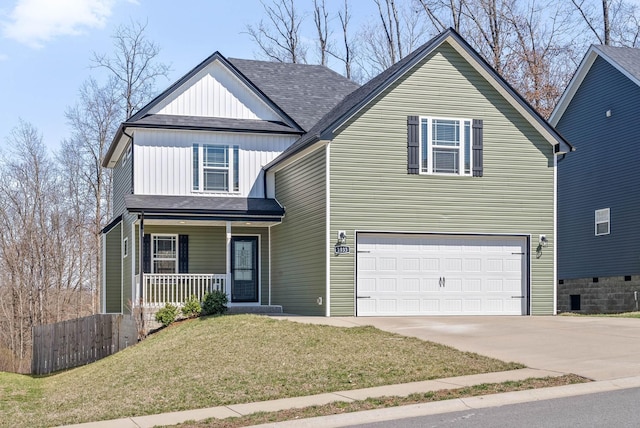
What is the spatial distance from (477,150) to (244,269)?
832 cm

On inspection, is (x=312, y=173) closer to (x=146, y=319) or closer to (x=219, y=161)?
(x=219, y=161)

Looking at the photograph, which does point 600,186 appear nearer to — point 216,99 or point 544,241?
point 544,241

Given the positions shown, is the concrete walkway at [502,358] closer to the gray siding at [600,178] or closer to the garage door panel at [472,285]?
the garage door panel at [472,285]

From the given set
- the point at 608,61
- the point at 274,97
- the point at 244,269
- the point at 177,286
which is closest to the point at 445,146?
the point at 244,269

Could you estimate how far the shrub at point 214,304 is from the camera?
23.0 metres

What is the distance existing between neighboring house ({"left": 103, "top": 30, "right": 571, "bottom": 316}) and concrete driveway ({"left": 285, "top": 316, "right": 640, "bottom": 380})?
1579 mm

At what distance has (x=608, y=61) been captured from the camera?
29656 mm

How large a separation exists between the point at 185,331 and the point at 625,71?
18.1 m

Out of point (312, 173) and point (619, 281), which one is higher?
point (312, 173)

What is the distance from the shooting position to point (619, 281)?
1139 inches

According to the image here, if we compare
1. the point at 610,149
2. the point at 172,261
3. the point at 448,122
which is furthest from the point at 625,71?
the point at 172,261

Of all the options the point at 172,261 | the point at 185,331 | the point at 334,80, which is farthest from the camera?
the point at 334,80

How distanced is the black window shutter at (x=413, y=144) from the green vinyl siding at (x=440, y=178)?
0.12 meters

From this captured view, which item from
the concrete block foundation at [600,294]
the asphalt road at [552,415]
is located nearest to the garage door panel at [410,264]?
the concrete block foundation at [600,294]
